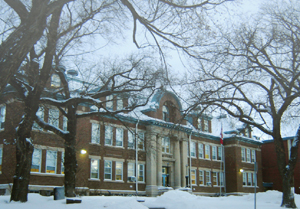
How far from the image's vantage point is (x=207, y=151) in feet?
155

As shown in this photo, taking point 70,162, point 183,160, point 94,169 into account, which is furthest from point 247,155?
point 70,162

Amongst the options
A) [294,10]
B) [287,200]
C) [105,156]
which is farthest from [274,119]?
[105,156]

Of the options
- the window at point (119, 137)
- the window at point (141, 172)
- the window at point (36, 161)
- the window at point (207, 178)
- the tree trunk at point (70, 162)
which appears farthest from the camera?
the window at point (207, 178)

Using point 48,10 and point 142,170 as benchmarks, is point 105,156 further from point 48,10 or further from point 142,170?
point 48,10

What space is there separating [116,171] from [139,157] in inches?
131

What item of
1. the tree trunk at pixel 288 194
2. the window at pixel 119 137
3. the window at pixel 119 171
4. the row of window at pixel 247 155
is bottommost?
the tree trunk at pixel 288 194

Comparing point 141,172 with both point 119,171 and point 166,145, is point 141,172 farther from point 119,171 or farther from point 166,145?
point 166,145

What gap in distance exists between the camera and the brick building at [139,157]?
2786 centimetres

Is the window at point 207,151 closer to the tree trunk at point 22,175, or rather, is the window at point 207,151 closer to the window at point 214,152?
the window at point 214,152

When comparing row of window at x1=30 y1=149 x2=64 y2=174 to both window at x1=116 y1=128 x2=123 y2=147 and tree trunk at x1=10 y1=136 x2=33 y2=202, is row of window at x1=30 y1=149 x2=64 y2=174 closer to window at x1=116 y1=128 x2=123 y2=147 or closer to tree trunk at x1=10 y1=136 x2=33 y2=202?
window at x1=116 y1=128 x2=123 y2=147

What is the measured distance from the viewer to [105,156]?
34.7 metres

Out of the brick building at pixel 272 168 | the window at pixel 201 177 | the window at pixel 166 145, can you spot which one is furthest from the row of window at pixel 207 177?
the brick building at pixel 272 168

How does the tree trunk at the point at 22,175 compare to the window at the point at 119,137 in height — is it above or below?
below

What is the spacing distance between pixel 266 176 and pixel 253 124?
38283mm
